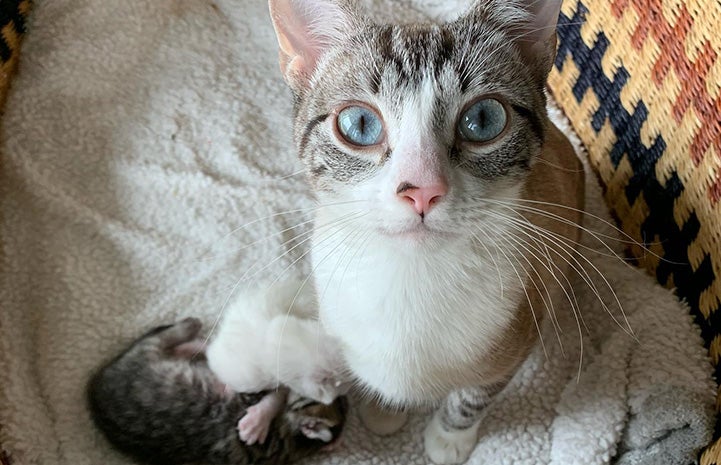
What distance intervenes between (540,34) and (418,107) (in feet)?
1.06

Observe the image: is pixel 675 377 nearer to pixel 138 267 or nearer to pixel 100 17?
pixel 138 267

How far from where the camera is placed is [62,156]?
78.3 inches

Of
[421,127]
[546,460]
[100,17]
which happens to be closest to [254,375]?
[546,460]

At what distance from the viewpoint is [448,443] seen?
5.25 feet

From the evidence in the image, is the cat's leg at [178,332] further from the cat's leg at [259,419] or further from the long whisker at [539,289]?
the long whisker at [539,289]

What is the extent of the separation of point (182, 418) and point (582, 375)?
94 centimetres

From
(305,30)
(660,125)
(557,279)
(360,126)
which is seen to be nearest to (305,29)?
(305,30)

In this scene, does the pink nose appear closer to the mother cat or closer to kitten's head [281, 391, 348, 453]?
the mother cat

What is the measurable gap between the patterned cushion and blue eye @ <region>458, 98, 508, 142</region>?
619 mm

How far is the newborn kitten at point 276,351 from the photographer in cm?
156

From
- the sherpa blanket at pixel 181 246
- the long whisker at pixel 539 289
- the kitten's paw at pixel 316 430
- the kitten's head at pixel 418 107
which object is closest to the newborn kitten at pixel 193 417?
the kitten's paw at pixel 316 430

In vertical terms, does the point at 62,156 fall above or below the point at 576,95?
below

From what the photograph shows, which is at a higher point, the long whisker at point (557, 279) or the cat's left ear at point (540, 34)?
the cat's left ear at point (540, 34)

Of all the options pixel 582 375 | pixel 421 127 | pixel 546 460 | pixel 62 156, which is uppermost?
pixel 421 127
